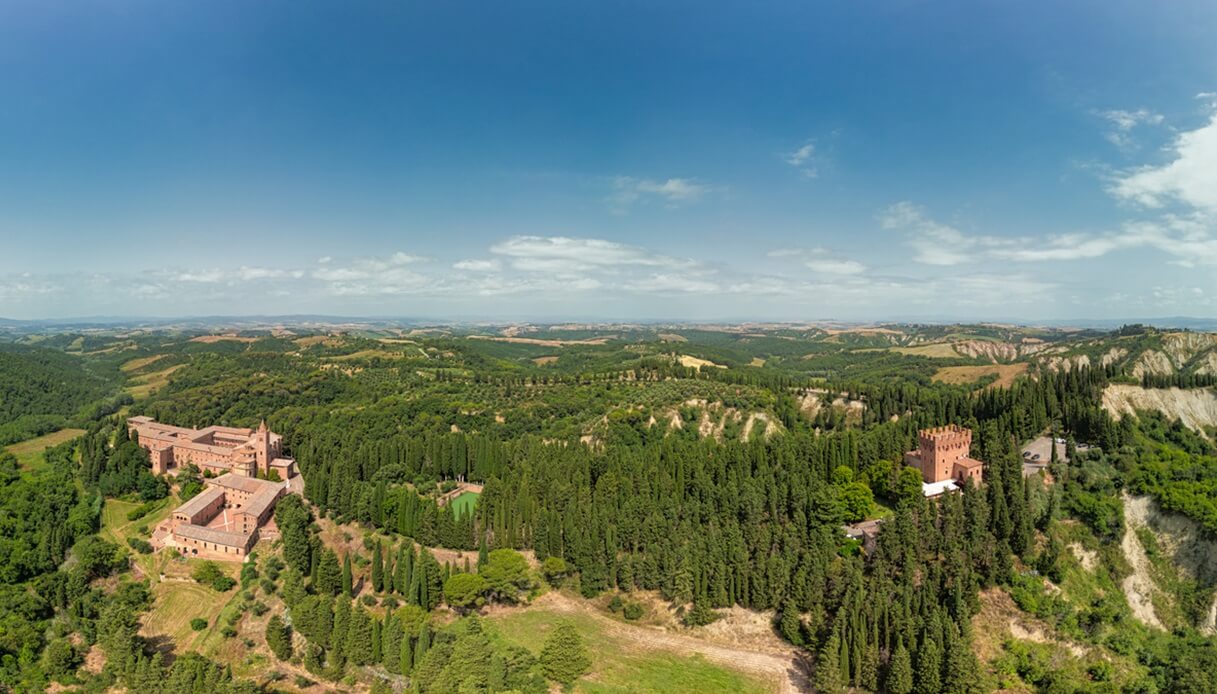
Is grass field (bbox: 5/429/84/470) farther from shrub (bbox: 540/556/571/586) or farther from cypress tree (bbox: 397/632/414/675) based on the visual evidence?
shrub (bbox: 540/556/571/586)

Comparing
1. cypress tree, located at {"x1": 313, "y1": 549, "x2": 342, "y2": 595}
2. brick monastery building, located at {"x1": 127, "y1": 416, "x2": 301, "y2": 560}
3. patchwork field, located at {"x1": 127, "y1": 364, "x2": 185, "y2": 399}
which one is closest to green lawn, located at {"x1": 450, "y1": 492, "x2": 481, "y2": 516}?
cypress tree, located at {"x1": 313, "y1": 549, "x2": 342, "y2": 595}

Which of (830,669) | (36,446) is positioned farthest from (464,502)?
(36,446)

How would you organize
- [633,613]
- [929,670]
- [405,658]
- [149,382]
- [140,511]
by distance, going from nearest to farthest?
[929,670] < [405,658] < [633,613] < [140,511] < [149,382]

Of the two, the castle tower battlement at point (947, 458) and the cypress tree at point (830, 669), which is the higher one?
the castle tower battlement at point (947, 458)

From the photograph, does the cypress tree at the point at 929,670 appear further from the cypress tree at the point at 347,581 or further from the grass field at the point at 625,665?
the cypress tree at the point at 347,581

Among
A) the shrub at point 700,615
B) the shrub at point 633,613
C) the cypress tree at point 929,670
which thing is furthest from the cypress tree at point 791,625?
the shrub at point 633,613

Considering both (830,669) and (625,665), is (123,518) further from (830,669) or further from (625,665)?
(830,669)

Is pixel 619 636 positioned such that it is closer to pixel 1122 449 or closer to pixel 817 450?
pixel 817 450
